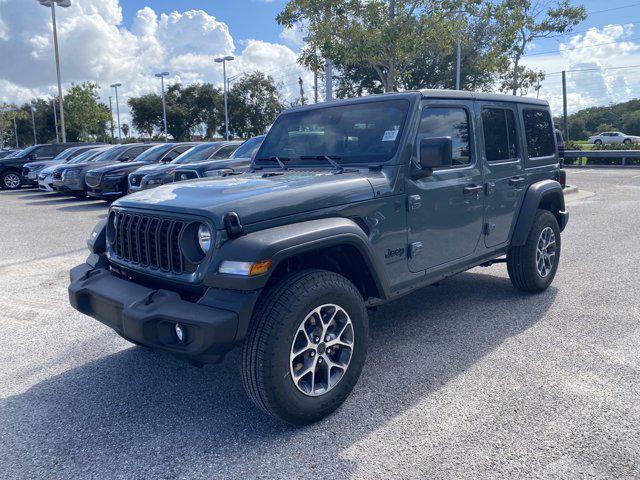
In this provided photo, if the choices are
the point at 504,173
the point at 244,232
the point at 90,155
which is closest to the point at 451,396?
the point at 244,232

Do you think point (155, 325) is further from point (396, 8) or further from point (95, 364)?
point (396, 8)

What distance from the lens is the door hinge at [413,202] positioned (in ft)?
12.3

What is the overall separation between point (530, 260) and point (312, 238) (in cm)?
292

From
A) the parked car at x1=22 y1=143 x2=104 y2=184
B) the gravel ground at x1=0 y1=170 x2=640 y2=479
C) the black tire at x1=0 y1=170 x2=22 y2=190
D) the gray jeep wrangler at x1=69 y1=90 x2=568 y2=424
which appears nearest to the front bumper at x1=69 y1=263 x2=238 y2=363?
the gray jeep wrangler at x1=69 y1=90 x2=568 y2=424

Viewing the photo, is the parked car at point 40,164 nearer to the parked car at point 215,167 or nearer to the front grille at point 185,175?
the front grille at point 185,175

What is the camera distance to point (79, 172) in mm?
14914

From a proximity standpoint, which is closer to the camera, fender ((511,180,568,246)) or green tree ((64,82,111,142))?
fender ((511,180,568,246))

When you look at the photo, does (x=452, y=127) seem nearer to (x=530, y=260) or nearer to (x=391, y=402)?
(x=530, y=260)

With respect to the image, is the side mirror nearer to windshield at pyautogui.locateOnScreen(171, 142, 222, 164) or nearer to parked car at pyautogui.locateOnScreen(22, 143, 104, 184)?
windshield at pyautogui.locateOnScreen(171, 142, 222, 164)

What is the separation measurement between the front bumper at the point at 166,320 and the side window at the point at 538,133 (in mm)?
3683

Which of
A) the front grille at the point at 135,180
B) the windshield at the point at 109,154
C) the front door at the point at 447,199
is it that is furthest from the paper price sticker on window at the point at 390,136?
the windshield at the point at 109,154

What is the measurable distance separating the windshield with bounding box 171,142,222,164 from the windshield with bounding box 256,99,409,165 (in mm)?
8535

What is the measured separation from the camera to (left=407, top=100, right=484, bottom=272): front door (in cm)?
386

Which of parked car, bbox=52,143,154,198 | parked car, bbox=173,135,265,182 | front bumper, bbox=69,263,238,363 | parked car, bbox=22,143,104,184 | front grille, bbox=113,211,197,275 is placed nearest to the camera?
front bumper, bbox=69,263,238,363
